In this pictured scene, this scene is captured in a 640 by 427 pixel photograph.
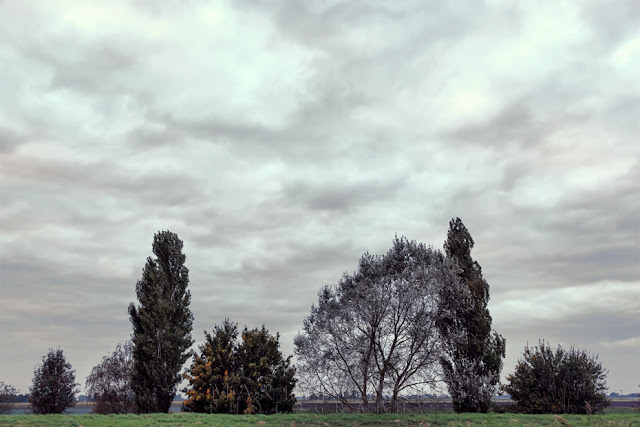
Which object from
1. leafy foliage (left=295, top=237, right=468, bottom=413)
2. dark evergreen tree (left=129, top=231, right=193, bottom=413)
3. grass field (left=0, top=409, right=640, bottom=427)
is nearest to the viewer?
grass field (left=0, top=409, right=640, bottom=427)

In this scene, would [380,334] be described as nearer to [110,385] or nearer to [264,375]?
[264,375]

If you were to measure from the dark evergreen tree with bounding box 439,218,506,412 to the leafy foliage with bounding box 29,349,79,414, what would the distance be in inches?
1347

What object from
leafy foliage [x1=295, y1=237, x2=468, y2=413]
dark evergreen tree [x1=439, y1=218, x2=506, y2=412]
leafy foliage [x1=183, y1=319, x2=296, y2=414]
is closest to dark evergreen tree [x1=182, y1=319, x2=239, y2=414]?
leafy foliage [x1=183, y1=319, x2=296, y2=414]

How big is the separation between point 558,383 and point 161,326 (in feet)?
111

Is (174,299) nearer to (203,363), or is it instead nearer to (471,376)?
(203,363)

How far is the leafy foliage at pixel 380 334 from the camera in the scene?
37.4 m

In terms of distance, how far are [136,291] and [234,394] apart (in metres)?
13.7

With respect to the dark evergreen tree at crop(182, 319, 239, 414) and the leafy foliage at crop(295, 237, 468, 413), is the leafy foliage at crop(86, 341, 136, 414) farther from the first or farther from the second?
the leafy foliage at crop(295, 237, 468, 413)

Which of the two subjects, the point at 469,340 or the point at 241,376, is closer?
the point at 469,340

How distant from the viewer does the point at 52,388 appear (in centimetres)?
4653

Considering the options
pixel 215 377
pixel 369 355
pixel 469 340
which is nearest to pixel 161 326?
pixel 215 377

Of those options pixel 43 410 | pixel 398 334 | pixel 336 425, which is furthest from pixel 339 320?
pixel 43 410

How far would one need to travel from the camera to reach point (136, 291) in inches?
1925

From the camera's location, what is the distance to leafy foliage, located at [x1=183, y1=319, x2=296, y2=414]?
150 feet
